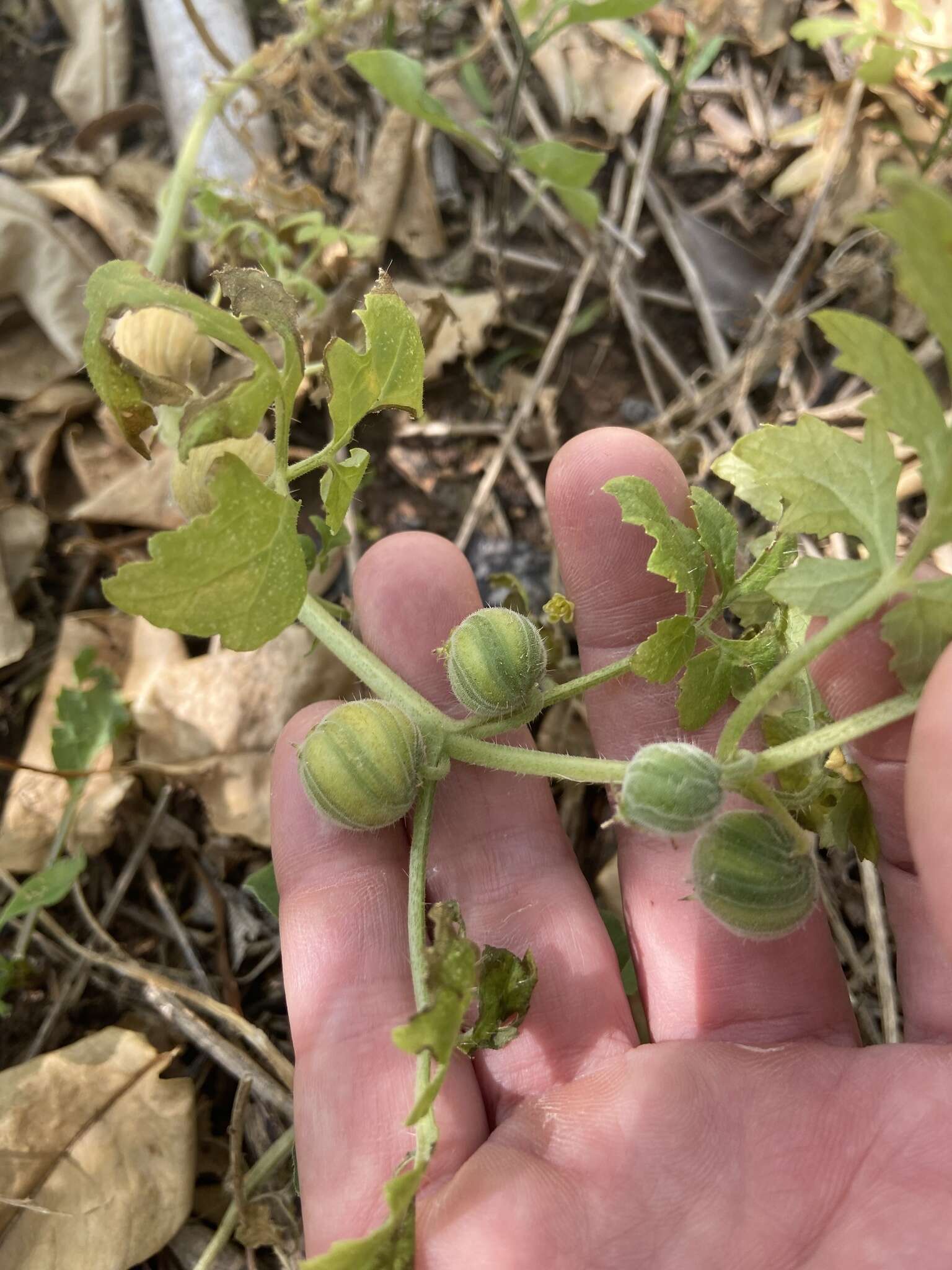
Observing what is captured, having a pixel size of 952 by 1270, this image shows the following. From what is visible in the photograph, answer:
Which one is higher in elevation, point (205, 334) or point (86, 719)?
point (205, 334)

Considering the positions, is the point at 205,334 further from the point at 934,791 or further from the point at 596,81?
the point at 596,81

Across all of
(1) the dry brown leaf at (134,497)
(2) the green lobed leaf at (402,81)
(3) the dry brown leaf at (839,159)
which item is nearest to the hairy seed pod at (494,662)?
(1) the dry brown leaf at (134,497)

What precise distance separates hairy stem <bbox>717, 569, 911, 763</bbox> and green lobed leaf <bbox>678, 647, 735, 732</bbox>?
0.26 meters

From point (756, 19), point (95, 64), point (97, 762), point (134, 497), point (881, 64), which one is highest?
point (95, 64)

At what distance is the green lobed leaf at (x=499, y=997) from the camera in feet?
7.24

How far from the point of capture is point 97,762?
337cm

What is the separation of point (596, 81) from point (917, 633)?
3337 mm

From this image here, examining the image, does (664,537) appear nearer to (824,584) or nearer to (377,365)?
(824,584)

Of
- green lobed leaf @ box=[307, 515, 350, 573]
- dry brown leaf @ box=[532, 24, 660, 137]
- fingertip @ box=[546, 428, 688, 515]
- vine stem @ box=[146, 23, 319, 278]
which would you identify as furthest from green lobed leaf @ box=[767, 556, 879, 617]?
dry brown leaf @ box=[532, 24, 660, 137]

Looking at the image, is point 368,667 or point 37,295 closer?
point 368,667

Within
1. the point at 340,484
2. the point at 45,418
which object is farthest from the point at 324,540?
the point at 45,418

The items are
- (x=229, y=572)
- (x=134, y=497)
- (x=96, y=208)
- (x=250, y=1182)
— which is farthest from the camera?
(x=96, y=208)

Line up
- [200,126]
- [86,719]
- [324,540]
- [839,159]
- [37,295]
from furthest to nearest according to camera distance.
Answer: [839,159]
[37,295]
[200,126]
[86,719]
[324,540]

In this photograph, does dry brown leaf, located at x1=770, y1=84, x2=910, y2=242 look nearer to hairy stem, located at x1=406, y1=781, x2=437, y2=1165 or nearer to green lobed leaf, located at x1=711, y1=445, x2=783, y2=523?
green lobed leaf, located at x1=711, y1=445, x2=783, y2=523
